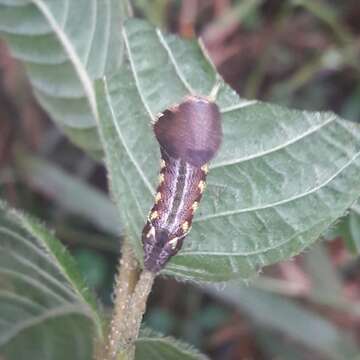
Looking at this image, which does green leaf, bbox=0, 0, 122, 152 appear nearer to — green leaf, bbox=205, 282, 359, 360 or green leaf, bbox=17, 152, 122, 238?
green leaf, bbox=17, 152, 122, 238

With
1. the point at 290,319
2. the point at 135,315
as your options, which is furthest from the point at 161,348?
the point at 290,319

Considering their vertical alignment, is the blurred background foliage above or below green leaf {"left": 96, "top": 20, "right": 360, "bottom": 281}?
below

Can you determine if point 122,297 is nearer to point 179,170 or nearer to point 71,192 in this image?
point 179,170

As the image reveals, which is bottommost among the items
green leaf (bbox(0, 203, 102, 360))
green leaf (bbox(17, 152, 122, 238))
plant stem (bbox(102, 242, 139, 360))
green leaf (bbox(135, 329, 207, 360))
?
green leaf (bbox(17, 152, 122, 238))

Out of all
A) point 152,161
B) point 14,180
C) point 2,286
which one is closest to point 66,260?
point 152,161

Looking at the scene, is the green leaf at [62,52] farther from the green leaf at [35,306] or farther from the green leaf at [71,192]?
the green leaf at [71,192]

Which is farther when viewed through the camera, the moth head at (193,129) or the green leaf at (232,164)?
the green leaf at (232,164)

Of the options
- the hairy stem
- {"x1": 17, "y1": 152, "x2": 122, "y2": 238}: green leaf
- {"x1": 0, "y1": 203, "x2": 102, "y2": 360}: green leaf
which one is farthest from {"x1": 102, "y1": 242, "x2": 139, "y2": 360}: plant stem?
{"x1": 17, "y1": 152, "x2": 122, "y2": 238}: green leaf

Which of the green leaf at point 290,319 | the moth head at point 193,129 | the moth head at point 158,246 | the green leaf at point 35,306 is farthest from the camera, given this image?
the green leaf at point 290,319

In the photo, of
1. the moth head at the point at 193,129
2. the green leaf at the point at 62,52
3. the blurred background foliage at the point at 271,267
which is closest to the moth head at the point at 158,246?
the moth head at the point at 193,129
